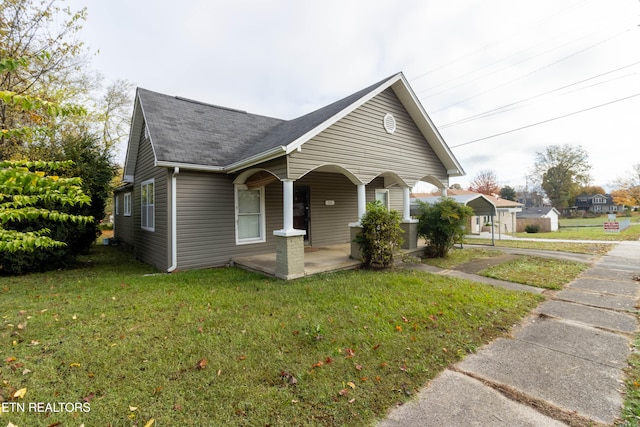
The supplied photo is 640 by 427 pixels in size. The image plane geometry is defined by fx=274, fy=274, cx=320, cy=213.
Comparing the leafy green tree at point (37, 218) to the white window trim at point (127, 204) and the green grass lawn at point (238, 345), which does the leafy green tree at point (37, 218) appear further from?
the white window trim at point (127, 204)

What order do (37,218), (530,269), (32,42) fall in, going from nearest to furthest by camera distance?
(37,218), (530,269), (32,42)

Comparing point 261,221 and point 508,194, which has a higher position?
point 508,194

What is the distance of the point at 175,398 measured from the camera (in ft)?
7.62

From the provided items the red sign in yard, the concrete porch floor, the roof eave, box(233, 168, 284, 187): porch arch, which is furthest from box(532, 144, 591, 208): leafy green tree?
the roof eave

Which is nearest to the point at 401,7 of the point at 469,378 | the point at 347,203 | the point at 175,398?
the point at 347,203

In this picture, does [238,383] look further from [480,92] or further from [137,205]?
[480,92]

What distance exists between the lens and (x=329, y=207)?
10.4m

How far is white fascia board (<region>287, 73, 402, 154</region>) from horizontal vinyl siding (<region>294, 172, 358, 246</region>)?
10.5 ft

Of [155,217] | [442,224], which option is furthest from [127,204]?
[442,224]

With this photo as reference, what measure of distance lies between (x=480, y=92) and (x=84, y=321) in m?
18.7

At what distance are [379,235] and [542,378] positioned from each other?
166 inches

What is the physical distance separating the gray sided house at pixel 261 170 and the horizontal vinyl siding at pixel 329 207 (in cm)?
4

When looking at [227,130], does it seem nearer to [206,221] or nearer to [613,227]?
[206,221]

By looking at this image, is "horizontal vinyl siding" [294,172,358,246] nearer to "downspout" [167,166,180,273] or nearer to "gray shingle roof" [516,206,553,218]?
"downspout" [167,166,180,273]
